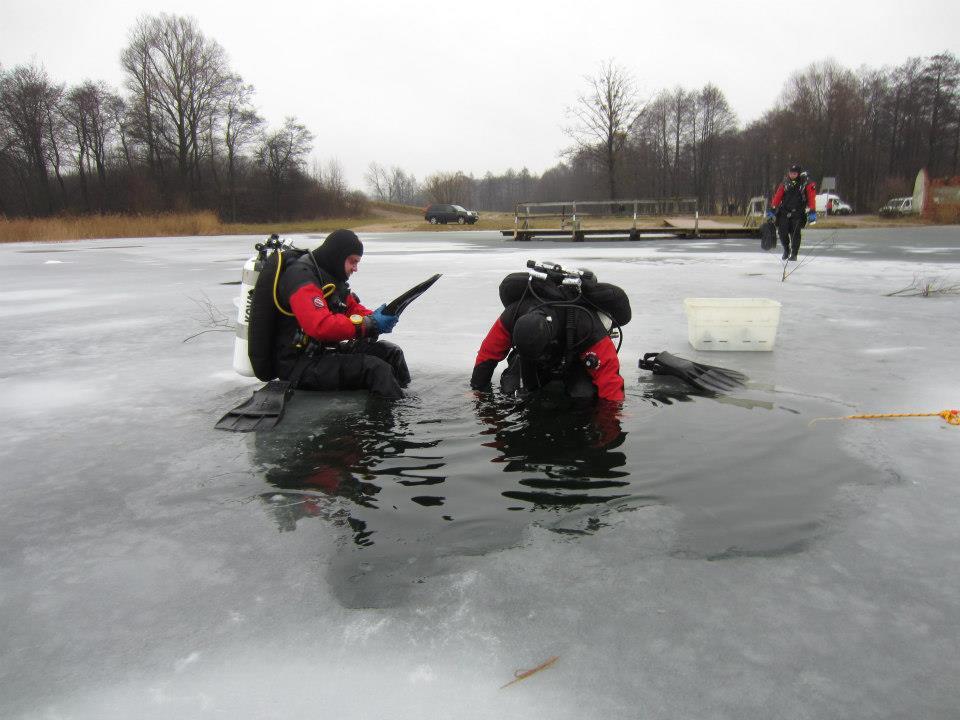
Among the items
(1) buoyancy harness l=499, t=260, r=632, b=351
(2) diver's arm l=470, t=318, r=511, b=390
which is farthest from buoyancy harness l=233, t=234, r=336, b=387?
(1) buoyancy harness l=499, t=260, r=632, b=351

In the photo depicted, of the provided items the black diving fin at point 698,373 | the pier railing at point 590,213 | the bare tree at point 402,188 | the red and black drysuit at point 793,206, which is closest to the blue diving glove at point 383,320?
the black diving fin at point 698,373

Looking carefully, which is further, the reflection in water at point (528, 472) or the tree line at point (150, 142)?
the tree line at point (150, 142)

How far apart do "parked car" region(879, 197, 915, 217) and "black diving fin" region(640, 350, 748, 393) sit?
34.7 meters

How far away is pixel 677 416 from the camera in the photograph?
362 cm

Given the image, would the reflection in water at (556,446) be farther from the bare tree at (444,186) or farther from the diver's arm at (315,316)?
the bare tree at (444,186)

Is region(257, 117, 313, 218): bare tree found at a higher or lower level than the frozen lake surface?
higher

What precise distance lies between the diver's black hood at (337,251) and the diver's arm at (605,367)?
4.88ft

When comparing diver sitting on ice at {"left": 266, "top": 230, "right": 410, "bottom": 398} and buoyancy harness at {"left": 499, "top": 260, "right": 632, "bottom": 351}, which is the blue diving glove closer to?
diver sitting on ice at {"left": 266, "top": 230, "right": 410, "bottom": 398}

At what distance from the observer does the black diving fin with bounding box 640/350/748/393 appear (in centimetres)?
408

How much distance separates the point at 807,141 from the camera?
173ft

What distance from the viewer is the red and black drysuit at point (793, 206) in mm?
10555

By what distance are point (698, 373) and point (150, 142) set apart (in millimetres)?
45976

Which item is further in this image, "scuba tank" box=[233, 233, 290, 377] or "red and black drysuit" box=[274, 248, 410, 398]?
"scuba tank" box=[233, 233, 290, 377]

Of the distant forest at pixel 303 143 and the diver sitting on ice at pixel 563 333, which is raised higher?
the distant forest at pixel 303 143
